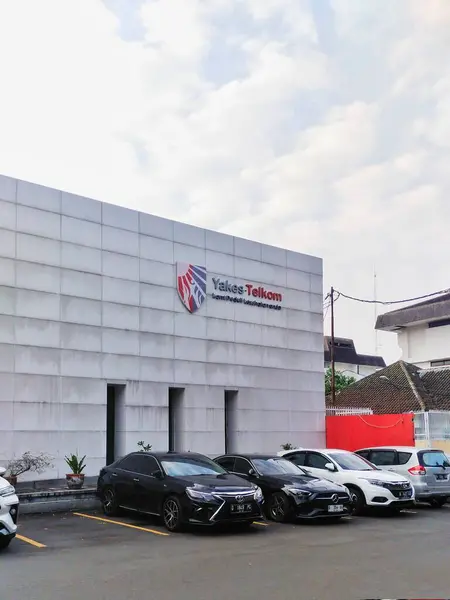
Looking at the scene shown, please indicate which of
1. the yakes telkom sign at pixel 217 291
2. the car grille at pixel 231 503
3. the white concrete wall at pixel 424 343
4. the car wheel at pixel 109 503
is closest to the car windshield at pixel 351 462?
the car grille at pixel 231 503

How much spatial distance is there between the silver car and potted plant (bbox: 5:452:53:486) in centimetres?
876

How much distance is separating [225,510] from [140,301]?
36.7 feet

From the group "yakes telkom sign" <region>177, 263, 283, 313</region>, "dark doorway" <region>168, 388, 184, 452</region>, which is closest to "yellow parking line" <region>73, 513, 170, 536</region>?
"dark doorway" <region>168, 388, 184, 452</region>

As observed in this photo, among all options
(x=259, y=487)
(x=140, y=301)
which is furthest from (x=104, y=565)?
(x=140, y=301)

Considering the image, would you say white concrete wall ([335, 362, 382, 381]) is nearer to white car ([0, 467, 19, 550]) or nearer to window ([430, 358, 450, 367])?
window ([430, 358, 450, 367])

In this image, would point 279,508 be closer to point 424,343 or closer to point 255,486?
point 255,486

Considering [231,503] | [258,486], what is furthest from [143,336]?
[231,503]

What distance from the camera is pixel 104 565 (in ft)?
33.4

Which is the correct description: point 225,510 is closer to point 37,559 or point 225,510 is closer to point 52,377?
point 37,559

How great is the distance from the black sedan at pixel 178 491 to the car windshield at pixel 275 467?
1113 millimetres

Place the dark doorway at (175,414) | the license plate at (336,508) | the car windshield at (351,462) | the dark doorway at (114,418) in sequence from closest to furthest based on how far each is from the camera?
the license plate at (336,508) < the car windshield at (351,462) < the dark doorway at (114,418) < the dark doorway at (175,414)

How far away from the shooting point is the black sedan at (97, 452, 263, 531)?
13000 mm

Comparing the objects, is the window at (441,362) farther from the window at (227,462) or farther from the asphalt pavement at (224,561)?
the asphalt pavement at (224,561)

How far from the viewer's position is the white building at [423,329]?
2381 inches
